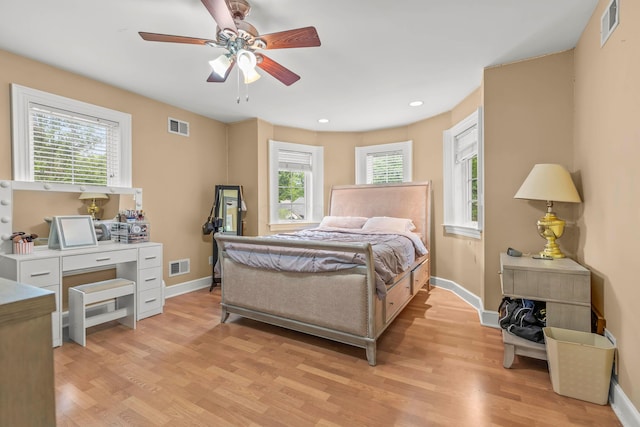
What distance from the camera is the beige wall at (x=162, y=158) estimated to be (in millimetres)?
2617

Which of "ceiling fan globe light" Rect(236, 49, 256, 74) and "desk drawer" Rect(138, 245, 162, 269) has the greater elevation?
"ceiling fan globe light" Rect(236, 49, 256, 74)

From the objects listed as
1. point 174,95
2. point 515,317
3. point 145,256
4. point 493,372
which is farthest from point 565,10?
point 145,256

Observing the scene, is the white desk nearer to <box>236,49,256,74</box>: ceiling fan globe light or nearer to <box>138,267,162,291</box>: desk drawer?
<box>138,267,162,291</box>: desk drawer

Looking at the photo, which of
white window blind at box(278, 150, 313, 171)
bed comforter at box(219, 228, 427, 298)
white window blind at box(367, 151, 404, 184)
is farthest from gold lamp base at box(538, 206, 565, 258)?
white window blind at box(278, 150, 313, 171)

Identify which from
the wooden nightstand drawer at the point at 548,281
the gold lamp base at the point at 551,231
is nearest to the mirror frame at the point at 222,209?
the wooden nightstand drawer at the point at 548,281

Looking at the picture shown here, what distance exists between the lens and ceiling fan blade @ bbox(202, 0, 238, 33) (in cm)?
162

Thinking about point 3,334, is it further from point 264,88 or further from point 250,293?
point 264,88

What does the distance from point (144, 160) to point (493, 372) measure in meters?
4.04

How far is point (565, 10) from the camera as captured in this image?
201 centimetres

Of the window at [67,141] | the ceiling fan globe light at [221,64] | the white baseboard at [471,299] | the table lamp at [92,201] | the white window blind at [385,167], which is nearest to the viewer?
the ceiling fan globe light at [221,64]

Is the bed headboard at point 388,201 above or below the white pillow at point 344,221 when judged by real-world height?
above

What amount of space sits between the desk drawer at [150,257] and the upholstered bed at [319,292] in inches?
30.1

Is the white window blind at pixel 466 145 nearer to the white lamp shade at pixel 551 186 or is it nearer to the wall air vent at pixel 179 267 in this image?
the white lamp shade at pixel 551 186

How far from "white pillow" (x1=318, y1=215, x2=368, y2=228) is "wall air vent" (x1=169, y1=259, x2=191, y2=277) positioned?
77.2 inches
